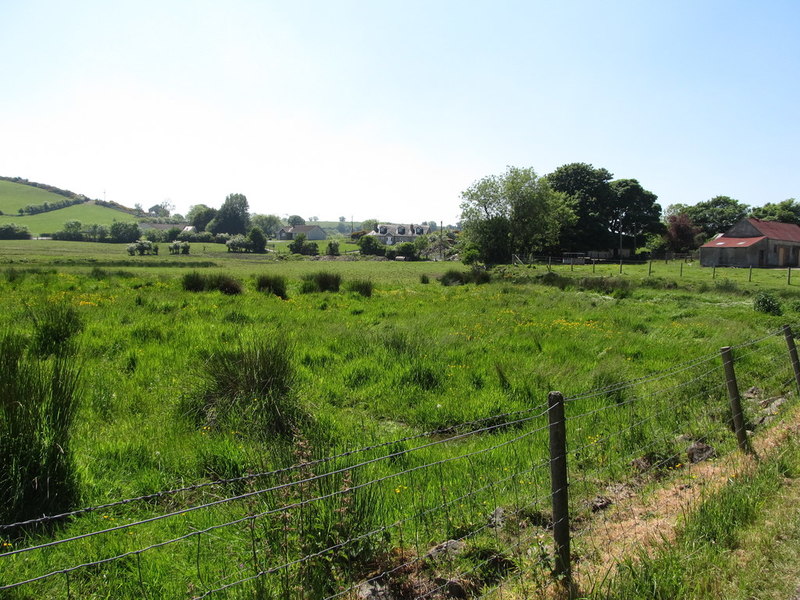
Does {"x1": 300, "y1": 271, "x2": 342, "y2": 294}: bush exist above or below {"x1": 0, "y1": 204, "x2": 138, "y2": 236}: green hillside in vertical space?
below

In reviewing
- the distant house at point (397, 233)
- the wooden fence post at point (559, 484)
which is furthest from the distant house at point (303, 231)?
the wooden fence post at point (559, 484)

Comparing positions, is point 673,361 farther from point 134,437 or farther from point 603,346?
point 134,437

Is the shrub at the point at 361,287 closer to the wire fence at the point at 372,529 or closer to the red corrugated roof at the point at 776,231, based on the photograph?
the wire fence at the point at 372,529

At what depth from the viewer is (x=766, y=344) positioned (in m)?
12.4

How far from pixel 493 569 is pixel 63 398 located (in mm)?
4661

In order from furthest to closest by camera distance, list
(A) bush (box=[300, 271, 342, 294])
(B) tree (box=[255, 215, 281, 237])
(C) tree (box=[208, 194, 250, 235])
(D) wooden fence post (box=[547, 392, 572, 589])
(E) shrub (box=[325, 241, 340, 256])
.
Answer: (B) tree (box=[255, 215, 281, 237])
(C) tree (box=[208, 194, 250, 235])
(E) shrub (box=[325, 241, 340, 256])
(A) bush (box=[300, 271, 342, 294])
(D) wooden fence post (box=[547, 392, 572, 589])

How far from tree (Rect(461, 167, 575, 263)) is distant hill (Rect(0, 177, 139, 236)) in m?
110

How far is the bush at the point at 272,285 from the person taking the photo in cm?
2191

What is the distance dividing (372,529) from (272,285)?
64.4 feet

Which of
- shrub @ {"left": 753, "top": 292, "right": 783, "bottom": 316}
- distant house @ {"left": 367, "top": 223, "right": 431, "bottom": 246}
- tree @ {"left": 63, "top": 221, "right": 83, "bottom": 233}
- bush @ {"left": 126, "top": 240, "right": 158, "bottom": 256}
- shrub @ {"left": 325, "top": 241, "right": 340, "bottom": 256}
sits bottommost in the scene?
shrub @ {"left": 753, "top": 292, "right": 783, "bottom": 316}

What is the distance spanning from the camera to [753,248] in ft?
178

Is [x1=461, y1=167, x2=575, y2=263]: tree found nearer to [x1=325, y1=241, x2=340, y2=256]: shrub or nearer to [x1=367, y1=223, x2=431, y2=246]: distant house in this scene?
[x1=325, y1=241, x2=340, y2=256]: shrub

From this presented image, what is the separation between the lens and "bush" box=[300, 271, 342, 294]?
23.8 metres

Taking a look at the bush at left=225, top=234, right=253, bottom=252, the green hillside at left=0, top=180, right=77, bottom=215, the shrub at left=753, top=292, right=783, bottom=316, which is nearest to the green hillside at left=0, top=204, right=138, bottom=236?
the green hillside at left=0, top=180, right=77, bottom=215
